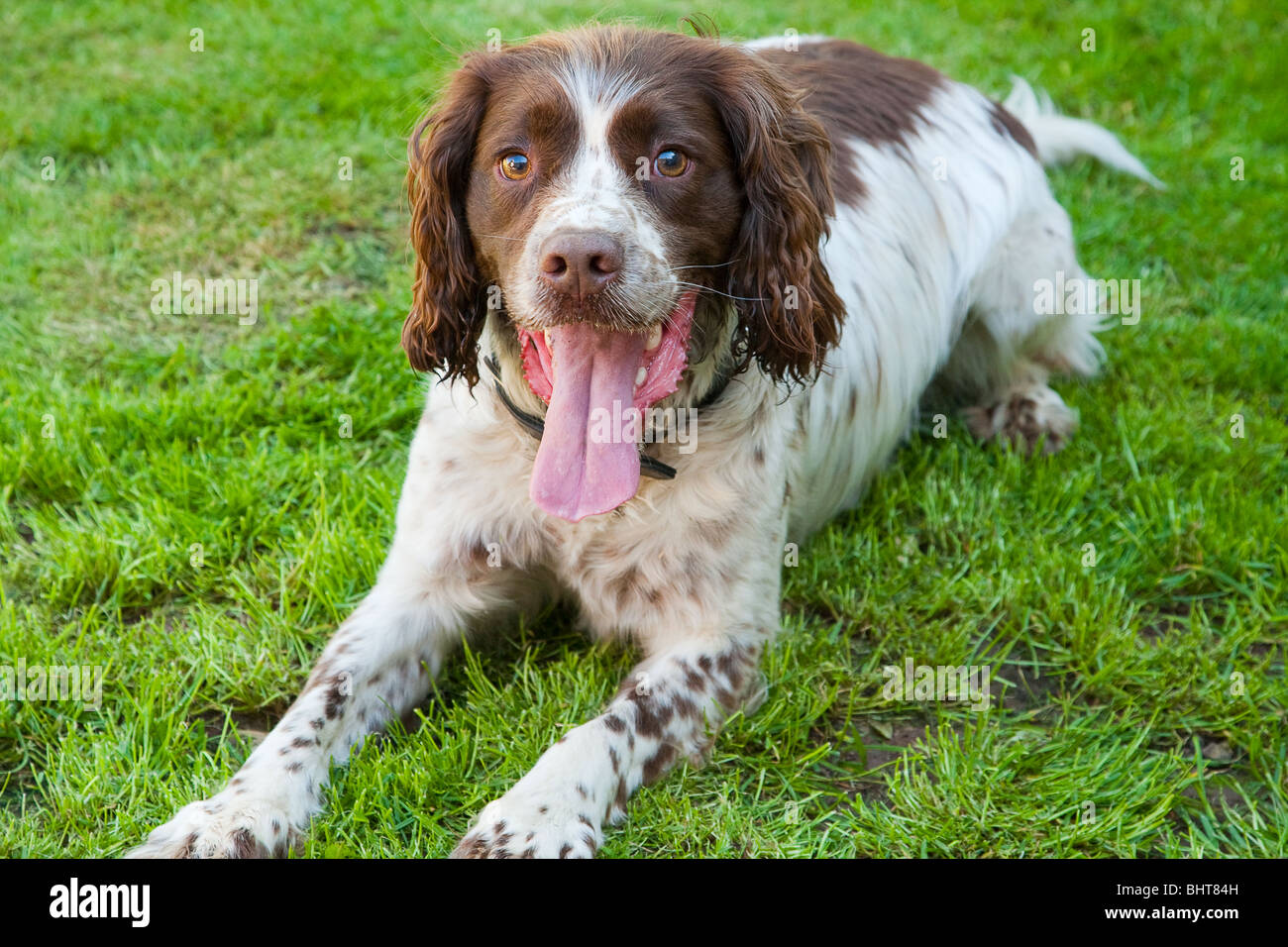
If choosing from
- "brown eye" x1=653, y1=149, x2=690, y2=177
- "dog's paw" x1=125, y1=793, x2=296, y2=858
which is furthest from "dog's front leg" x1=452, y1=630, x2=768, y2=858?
"brown eye" x1=653, y1=149, x2=690, y2=177

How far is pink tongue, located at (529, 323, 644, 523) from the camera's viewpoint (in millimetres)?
2752

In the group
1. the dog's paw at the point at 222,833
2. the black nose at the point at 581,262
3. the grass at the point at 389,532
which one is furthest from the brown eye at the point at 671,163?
the dog's paw at the point at 222,833

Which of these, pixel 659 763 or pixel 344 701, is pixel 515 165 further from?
pixel 659 763

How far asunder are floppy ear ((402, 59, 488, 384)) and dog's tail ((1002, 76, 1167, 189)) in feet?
12.0

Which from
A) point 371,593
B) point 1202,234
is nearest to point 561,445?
point 371,593

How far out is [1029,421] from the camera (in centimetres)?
429

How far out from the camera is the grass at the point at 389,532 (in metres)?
2.82

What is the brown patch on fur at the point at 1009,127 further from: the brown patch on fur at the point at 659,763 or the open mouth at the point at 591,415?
the brown patch on fur at the point at 659,763

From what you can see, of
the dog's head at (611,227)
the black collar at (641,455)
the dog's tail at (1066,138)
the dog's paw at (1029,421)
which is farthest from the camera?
the dog's tail at (1066,138)

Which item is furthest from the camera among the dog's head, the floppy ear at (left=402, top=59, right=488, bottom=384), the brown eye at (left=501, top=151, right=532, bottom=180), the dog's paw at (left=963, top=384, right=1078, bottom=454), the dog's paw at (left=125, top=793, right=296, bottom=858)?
the dog's paw at (left=963, top=384, right=1078, bottom=454)

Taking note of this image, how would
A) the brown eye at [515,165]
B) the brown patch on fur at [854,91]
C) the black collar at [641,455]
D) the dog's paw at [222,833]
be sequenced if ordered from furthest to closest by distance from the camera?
the brown patch on fur at [854,91] → the black collar at [641,455] → the brown eye at [515,165] → the dog's paw at [222,833]

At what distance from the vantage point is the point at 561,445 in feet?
9.03

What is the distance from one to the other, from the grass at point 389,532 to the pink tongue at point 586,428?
57cm

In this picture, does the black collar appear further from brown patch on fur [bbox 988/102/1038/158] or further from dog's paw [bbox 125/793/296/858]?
brown patch on fur [bbox 988/102/1038/158]
